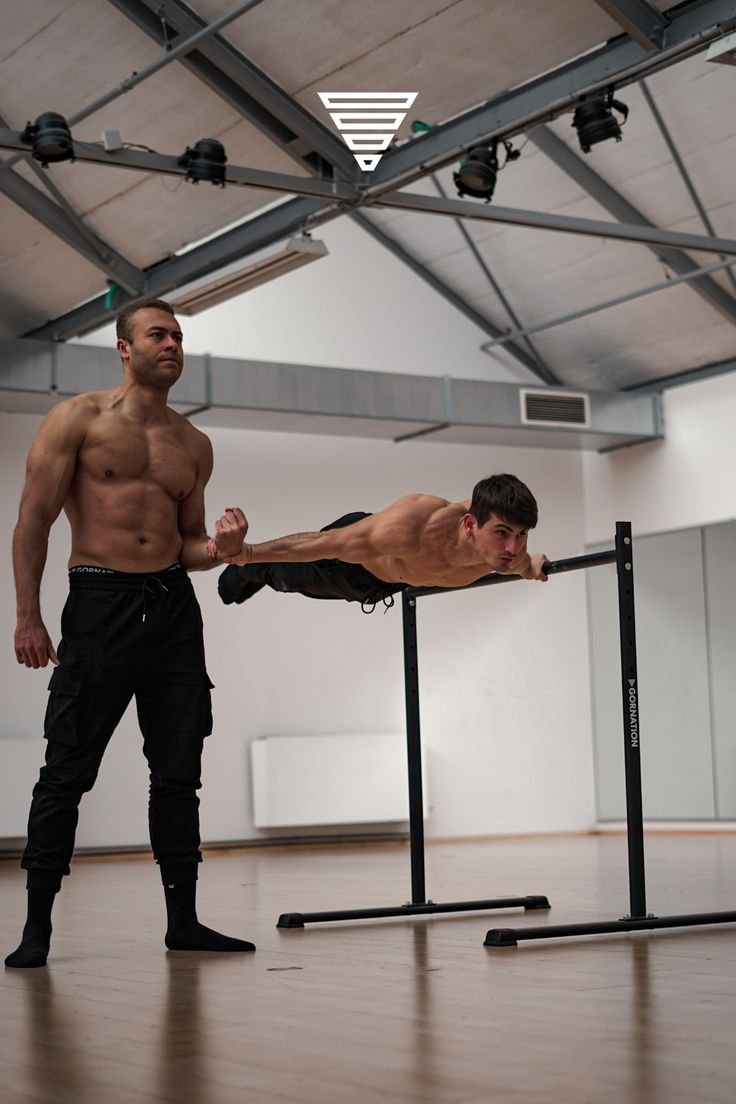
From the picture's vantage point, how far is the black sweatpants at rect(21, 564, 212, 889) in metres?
4.02

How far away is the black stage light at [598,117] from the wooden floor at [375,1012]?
322cm

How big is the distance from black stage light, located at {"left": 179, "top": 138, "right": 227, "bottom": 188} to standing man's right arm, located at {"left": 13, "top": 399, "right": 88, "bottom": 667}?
255 cm

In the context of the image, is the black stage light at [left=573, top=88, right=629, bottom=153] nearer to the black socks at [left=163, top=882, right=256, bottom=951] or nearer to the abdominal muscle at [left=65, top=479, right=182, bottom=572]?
the abdominal muscle at [left=65, top=479, right=182, bottom=572]

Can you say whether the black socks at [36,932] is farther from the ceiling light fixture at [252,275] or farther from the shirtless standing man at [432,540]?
the ceiling light fixture at [252,275]

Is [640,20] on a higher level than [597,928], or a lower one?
higher

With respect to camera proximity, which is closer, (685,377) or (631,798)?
(631,798)

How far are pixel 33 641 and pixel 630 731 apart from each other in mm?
1766

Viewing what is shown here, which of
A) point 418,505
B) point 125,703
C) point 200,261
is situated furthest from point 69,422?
point 200,261

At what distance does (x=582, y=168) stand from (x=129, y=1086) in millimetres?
7217

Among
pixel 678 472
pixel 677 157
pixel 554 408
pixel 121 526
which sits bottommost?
pixel 121 526

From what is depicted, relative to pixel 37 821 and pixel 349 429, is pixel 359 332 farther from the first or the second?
pixel 37 821

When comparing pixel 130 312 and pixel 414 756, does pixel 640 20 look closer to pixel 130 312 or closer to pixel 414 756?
pixel 130 312

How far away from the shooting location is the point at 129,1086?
2264mm

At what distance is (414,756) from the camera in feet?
17.4
